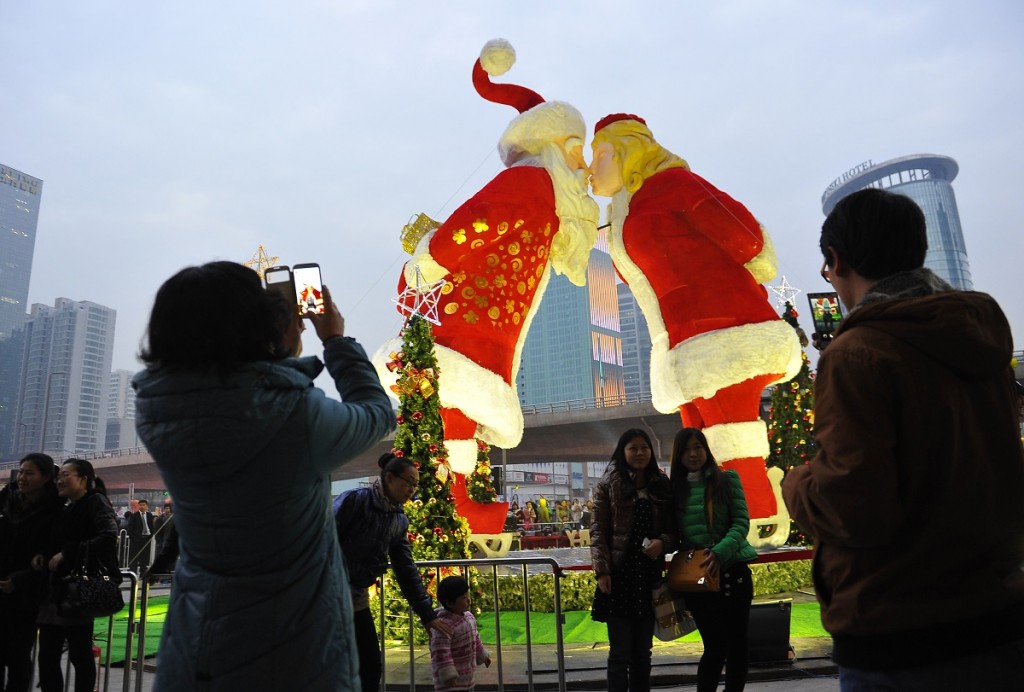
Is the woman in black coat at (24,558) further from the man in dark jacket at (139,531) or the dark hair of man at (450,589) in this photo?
the man in dark jacket at (139,531)

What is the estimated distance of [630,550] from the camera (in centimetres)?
348

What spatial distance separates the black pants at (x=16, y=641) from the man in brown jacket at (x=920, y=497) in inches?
161

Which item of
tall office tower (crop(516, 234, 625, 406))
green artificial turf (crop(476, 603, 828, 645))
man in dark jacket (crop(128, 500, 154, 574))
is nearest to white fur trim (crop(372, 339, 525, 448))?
green artificial turf (crop(476, 603, 828, 645))

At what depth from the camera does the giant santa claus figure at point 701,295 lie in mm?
7195

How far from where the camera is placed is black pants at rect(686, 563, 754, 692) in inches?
132

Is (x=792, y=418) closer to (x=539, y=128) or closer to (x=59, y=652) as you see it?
(x=539, y=128)

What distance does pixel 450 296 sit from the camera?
25.1ft

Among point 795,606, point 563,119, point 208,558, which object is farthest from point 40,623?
point 563,119

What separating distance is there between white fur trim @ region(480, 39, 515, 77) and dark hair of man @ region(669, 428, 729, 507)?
22.5 feet

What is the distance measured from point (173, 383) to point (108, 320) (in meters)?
72.3

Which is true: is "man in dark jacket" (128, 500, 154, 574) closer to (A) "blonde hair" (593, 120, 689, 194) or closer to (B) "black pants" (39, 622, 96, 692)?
(B) "black pants" (39, 622, 96, 692)

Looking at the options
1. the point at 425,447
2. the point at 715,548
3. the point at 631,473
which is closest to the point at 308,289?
the point at 631,473

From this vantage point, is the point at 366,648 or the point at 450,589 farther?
the point at 450,589

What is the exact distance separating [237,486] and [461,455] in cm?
601
